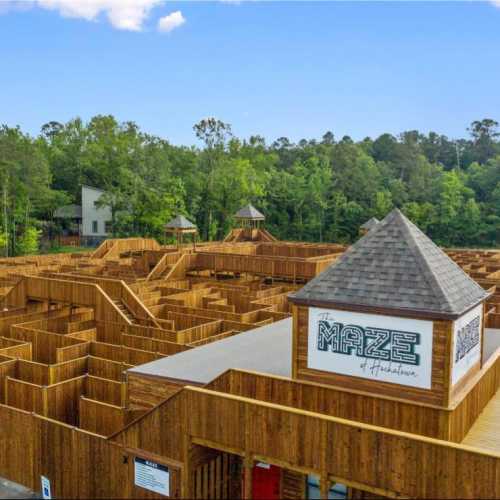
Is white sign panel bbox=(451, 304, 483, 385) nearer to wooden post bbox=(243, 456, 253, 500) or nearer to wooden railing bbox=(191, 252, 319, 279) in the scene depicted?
wooden post bbox=(243, 456, 253, 500)

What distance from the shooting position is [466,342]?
394 inches

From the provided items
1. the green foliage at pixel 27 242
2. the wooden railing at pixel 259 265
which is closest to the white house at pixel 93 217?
the green foliage at pixel 27 242

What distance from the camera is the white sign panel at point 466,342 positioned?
9.46 m

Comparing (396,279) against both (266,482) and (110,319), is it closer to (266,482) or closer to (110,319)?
(266,482)

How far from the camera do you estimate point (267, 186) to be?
72188 millimetres

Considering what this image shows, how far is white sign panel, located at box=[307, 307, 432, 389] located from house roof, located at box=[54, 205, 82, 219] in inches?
2151

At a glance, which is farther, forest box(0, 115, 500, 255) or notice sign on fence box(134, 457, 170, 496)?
forest box(0, 115, 500, 255)

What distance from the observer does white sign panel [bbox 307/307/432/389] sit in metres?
9.42

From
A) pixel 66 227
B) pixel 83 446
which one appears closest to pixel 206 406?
pixel 83 446

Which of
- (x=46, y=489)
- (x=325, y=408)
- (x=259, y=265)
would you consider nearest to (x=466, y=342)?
(x=325, y=408)

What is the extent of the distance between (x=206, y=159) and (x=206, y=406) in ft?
198

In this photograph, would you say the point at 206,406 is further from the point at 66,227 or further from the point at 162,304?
the point at 66,227

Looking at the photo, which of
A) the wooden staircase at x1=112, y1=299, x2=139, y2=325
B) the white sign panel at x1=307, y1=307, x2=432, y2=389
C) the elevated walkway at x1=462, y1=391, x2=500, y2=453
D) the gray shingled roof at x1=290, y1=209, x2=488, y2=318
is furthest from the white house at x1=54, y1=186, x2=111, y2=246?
the elevated walkway at x1=462, y1=391, x2=500, y2=453

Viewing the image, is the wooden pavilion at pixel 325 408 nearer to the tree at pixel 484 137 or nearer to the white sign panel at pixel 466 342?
the white sign panel at pixel 466 342
